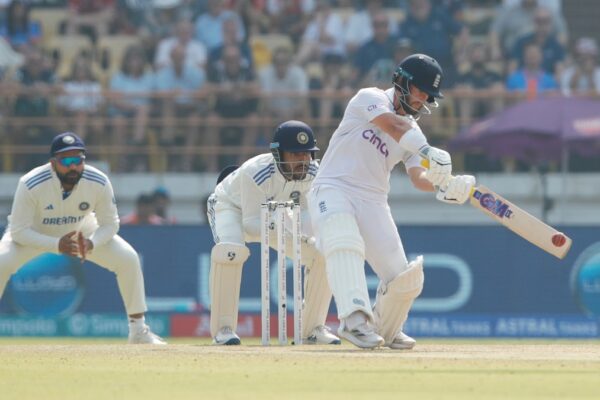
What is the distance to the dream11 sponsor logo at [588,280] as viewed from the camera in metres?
14.8

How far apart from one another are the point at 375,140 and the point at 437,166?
0.55m

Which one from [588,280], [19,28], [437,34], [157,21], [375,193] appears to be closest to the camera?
[375,193]

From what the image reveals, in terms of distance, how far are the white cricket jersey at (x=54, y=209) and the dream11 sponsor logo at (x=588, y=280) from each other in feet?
17.7

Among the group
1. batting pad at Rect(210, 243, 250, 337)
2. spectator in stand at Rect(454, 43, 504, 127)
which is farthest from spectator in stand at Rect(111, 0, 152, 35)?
batting pad at Rect(210, 243, 250, 337)

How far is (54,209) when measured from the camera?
11539 millimetres

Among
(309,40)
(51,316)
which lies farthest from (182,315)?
(309,40)

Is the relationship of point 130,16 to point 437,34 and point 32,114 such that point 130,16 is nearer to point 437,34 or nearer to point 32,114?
point 32,114

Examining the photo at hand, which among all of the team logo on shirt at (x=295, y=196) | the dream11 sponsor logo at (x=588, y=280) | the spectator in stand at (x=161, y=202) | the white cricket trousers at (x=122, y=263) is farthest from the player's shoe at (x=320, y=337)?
the spectator in stand at (x=161, y=202)

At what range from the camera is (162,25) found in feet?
63.4

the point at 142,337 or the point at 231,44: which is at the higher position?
the point at 231,44

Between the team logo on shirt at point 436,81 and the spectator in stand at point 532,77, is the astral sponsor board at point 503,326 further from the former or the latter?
the team logo on shirt at point 436,81

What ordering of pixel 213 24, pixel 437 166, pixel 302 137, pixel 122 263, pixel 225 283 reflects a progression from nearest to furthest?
pixel 437 166 < pixel 302 137 < pixel 225 283 < pixel 122 263 < pixel 213 24

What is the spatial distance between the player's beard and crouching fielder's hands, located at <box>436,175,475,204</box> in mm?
3620

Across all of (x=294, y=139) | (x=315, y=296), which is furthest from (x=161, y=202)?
(x=294, y=139)
